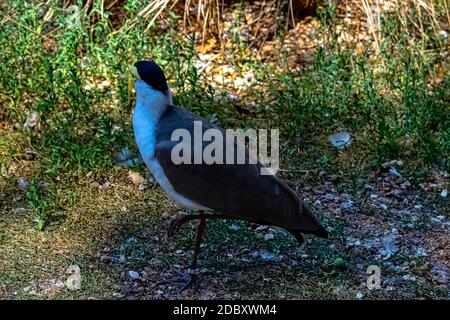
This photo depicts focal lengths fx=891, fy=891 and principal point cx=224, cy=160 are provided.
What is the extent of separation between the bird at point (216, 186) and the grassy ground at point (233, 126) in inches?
14.1

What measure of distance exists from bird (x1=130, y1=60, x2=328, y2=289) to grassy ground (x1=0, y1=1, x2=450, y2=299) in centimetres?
36

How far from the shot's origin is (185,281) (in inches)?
168

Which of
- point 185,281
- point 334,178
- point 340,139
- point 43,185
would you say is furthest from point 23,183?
point 340,139

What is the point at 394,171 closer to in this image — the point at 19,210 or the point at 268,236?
the point at 268,236

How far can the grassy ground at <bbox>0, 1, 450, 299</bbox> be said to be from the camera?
4.38 meters

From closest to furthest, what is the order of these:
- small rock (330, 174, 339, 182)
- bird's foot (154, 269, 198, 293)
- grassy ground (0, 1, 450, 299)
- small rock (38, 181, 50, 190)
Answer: bird's foot (154, 269, 198, 293) → grassy ground (0, 1, 450, 299) → small rock (38, 181, 50, 190) → small rock (330, 174, 339, 182)

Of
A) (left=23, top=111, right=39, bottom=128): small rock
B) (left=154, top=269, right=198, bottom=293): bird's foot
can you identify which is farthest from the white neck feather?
(left=23, top=111, right=39, bottom=128): small rock

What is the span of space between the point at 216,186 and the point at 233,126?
1535 millimetres

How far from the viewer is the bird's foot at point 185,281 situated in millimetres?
4223

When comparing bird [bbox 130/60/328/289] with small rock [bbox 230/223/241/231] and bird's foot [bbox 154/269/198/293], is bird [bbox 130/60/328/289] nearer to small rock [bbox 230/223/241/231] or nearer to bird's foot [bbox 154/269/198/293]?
bird's foot [bbox 154/269/198/293]

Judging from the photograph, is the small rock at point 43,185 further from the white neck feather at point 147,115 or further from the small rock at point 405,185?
the small rock at point 405,185

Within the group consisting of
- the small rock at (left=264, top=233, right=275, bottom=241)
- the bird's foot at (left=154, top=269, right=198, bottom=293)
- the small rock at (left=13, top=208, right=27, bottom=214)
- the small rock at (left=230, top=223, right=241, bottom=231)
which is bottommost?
the bird's foot at (left=154, top=269, right=198, bottom=293)

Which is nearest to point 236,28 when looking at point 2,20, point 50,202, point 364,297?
point 2,20

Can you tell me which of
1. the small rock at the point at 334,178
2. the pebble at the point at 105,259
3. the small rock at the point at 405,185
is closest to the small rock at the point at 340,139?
the small rock at the point at 334,178
